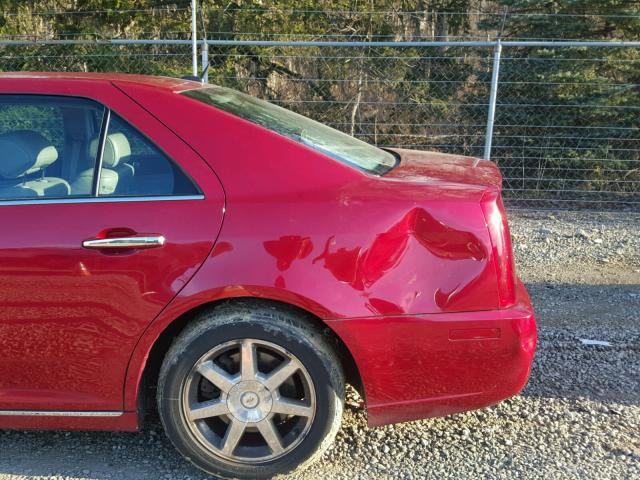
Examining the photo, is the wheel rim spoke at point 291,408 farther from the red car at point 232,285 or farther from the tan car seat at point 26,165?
the tan car seat at point 26,165

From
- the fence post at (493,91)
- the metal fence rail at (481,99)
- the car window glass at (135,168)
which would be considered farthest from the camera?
the metal fence rail at (481,99)

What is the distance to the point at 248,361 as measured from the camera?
8.93ft

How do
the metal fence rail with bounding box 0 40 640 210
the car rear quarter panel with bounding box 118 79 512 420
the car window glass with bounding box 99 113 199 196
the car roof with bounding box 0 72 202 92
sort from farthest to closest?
1. the metal fence rail with bounding box 0 40 640 210
2. the car roof with bounding box 0 72 202 92
3. the car window glass with bounding box 99 113 199 196
4. the car rear quarter panel with bounding box 118 79 512 420

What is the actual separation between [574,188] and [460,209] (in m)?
6.09

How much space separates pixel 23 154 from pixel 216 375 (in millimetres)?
1386

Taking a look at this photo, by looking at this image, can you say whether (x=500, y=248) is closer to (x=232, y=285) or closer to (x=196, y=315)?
(x=232, y=285)

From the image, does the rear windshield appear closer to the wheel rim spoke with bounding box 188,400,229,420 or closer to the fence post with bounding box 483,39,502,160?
the wheel rim spoke with bounding box 188,400,229,420

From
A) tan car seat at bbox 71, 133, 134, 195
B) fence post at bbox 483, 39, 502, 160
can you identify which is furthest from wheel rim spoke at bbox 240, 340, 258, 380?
fence post at bbox 483, 39, 502, 160

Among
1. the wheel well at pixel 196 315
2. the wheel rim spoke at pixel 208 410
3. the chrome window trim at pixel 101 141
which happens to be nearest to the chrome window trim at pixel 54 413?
the wheel well at pixel 196 315

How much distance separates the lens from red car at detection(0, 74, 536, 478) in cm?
262

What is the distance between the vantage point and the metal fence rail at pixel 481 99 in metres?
8.07

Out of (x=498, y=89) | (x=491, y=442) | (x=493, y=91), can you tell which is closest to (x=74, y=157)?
(x=491, y=442)

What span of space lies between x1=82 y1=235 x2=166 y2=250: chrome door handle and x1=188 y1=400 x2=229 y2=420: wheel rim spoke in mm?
738

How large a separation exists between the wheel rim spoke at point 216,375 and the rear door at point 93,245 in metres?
0.31
